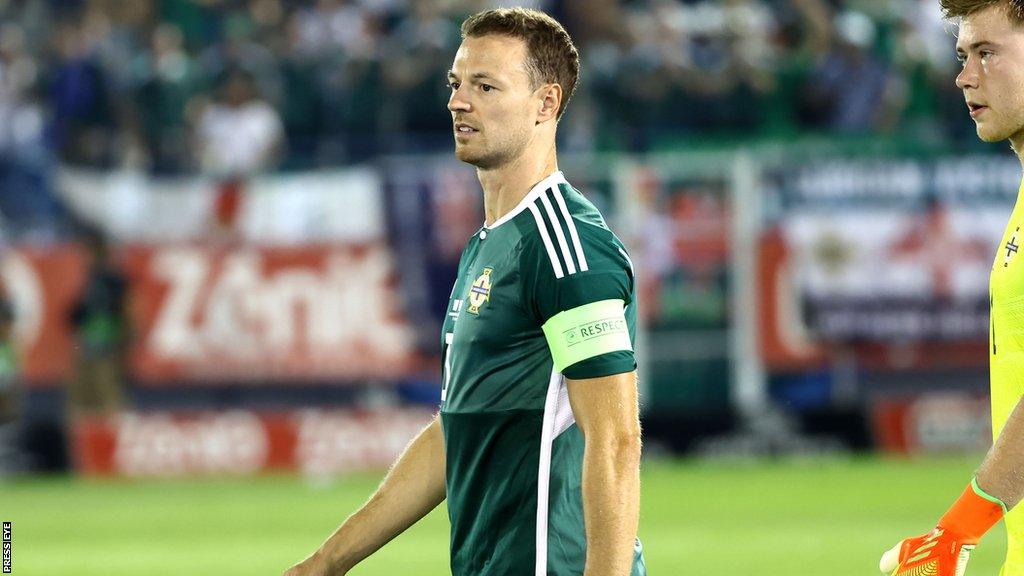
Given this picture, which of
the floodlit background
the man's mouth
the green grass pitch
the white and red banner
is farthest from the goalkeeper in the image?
the white and red banner

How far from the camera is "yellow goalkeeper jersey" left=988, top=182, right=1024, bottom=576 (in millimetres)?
3928

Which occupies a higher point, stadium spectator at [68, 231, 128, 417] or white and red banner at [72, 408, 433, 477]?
stadium spectator at [68, 231, 128, 417]

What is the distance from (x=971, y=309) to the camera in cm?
1638

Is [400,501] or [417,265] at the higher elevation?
[417,265]

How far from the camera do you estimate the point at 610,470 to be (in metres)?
3.73

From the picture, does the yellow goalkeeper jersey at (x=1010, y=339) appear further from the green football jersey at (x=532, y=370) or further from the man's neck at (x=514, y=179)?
the man's neck at (x=514, y=179)

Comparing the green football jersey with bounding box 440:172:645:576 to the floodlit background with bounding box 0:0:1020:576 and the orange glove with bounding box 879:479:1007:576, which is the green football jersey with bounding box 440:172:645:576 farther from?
the floodlit background with bounding box 0:0:1020:576

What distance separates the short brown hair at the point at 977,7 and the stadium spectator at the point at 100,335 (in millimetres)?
13544

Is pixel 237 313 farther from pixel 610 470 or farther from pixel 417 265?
pixel 610 470

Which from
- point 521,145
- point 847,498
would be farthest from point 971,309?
point 521,145

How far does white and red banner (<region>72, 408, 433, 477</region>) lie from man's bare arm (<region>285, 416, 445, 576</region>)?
12.2 meters

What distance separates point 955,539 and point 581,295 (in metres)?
0.96

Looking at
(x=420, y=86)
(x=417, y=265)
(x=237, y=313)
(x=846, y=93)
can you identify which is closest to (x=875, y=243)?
(x=846, y=93)

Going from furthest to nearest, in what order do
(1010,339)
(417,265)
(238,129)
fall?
Result: (238,129), (417,265), (1010,339)
